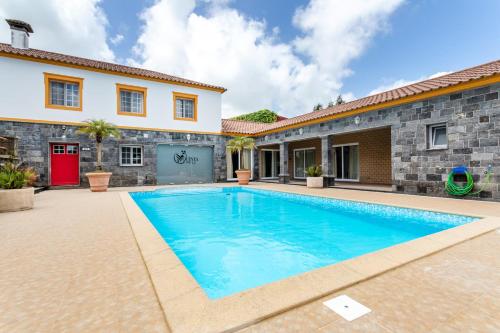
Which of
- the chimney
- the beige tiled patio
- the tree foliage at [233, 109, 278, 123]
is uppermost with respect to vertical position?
the tree foliage at [233, 109, 278, 123]

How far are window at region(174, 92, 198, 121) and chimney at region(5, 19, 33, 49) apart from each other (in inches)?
308

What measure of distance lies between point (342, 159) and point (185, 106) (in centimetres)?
1067

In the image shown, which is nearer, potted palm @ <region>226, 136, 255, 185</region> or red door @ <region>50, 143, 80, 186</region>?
red door @ <region>50, 143, 80, 186</region>

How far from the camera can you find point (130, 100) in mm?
13719

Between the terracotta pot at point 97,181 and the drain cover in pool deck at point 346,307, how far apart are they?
11458mm

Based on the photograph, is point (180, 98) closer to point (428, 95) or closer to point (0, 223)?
point (0, 223)

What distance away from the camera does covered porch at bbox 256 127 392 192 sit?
39.3 feet

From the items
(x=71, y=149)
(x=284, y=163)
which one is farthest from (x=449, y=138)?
(x=71, y=149)

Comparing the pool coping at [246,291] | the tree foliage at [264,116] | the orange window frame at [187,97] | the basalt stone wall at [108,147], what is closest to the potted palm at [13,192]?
the pool coping at [246,291]

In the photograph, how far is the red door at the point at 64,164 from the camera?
11.7m

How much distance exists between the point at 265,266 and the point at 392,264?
1.63 meters

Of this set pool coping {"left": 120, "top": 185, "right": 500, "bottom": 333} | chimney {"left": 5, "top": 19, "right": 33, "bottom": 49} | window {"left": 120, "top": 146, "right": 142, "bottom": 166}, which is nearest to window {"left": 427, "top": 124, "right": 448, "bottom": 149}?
pool coping {"left": 120, "top": 185, "right": 500, "bottom": 333}

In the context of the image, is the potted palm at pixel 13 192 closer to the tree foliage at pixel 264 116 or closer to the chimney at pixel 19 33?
the chimney at pixel 19 33

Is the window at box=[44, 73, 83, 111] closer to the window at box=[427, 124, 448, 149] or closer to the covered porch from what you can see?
the covered porch
